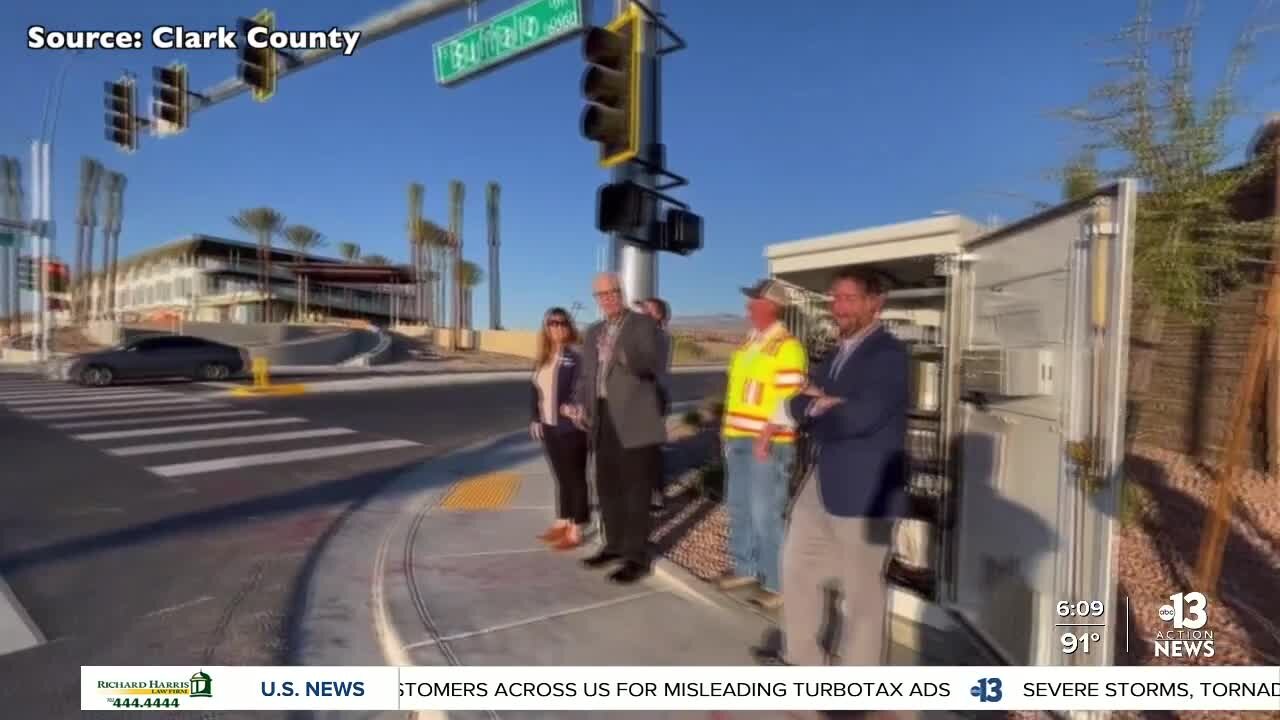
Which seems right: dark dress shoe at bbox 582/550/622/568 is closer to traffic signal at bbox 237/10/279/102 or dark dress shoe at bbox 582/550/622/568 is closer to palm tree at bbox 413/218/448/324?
traffic signal at bbox 237/10/279/102

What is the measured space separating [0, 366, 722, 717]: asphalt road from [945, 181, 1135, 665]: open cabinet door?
3.23 meters

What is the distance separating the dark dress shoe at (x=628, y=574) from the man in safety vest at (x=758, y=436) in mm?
625

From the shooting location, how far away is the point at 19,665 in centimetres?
324

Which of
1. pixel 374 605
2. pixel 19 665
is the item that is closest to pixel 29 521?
pixel 19 665

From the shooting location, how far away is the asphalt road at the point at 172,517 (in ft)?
11.5

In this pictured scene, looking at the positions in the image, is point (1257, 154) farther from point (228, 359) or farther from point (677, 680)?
point (228, 359)

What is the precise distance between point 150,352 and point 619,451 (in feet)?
60.0

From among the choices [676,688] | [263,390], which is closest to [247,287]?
[263,390]

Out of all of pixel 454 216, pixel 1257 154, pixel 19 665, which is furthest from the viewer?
pixel 454 216

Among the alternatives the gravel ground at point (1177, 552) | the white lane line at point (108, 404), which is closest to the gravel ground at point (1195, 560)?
the gravel ground at point (1177, 552)

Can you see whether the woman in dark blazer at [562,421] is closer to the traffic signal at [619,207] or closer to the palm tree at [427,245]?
the traffic signal at [619,207]

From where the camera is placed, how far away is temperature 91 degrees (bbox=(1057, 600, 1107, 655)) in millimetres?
2479

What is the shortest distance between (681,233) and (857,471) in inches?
119

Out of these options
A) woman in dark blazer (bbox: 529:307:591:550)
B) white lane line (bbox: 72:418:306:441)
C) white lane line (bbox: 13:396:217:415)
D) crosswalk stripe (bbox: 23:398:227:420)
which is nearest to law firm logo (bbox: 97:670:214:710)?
woman in dark blazer (bbox: 529:307:591:550)
